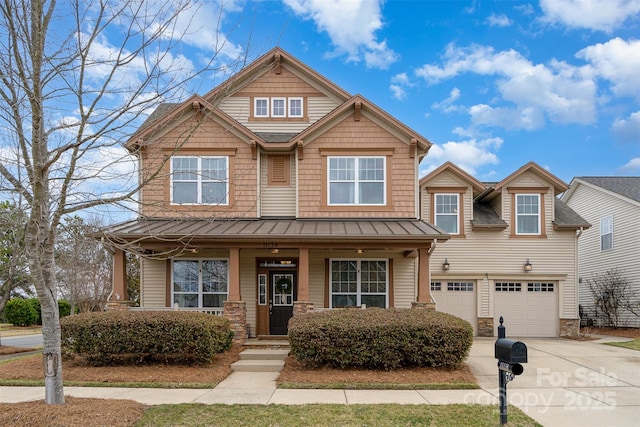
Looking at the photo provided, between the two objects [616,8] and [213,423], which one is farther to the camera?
[616,8]

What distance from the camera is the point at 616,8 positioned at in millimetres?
16234

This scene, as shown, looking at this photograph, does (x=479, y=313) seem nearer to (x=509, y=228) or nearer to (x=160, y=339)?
(x=509, y=228)

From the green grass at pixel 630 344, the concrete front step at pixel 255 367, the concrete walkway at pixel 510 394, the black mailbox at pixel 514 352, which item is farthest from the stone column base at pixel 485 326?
the black mailbox at pixel 514 352

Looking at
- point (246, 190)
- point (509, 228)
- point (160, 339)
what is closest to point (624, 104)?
point (509, 228)

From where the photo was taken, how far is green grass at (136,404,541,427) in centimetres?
614

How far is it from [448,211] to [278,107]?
23.1 feet

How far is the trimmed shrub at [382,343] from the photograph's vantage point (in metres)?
9.29

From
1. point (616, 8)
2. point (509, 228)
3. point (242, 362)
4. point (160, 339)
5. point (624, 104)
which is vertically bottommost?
point (242, 362)

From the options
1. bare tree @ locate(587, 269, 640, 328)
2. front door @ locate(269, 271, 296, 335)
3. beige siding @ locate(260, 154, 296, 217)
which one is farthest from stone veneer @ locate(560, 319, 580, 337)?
beige siding @ locate(260, 154, 296, 217)

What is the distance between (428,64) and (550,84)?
5.44 m

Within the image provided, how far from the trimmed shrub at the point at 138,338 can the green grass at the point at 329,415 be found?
283 centimetres

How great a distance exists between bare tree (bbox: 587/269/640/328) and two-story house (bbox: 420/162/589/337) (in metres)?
3.56

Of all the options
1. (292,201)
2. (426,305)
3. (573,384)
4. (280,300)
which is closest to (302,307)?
(280,300)

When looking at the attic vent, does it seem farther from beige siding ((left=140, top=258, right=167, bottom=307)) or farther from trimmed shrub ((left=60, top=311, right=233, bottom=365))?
trimmed shrub ((left=60, top=311, right=233, bottom=365))
